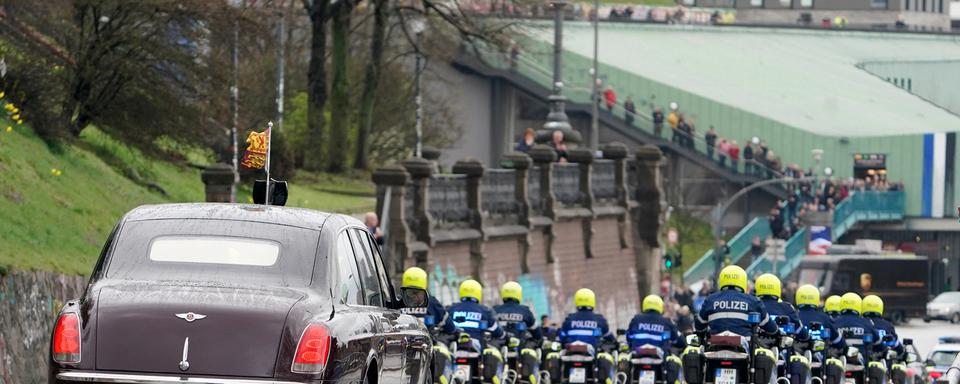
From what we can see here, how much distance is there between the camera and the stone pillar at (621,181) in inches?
2120

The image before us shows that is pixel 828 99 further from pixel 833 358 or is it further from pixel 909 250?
pixel 833 358

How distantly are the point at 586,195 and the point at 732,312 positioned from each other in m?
29.1

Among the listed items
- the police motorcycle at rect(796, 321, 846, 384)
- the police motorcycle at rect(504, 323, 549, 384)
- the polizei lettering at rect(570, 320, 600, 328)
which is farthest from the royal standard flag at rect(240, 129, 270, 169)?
the police motorcycle at rect(796, 321, 846, 384)

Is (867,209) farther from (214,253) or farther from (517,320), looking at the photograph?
(214,253)

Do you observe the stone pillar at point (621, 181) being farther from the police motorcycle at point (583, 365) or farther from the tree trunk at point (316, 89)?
the police motorcycle at point (583, 365)

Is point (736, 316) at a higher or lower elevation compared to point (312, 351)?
lower

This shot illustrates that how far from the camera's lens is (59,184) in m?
28.8

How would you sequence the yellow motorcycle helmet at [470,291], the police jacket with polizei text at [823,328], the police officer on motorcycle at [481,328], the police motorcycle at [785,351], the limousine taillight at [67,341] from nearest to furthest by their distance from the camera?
the limousine taillight at [67,341] < the police motorcycle at [785,351] < the police officer on motorcycle at [481,328] < the yellow motorcycle helmet at [470,291] < the police jacket with polizei text at [823,328]

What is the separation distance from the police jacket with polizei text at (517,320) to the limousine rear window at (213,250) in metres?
14.7

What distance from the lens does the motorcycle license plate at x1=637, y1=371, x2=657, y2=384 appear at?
86.5ft

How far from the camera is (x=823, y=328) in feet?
90.3

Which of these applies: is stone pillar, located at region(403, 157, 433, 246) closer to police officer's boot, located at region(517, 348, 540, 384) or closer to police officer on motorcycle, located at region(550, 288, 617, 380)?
police officer on motorcycle, located at region(550, 288, 617, 380)

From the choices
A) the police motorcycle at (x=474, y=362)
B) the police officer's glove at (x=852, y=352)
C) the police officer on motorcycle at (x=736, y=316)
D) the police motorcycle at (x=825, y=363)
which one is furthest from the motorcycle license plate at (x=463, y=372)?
the police officer's glove at (x=852, y=352)

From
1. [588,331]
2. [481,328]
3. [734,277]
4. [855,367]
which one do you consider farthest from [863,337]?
[734,277]
